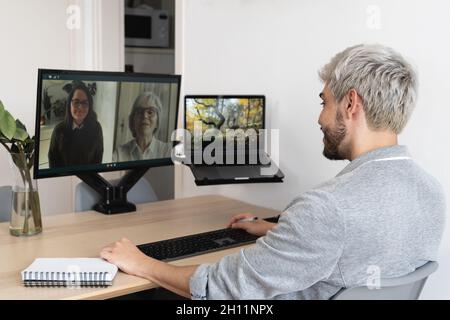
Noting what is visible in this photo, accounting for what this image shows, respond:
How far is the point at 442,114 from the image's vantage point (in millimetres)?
1657

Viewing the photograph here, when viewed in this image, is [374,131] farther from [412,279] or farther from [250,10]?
[250,10]

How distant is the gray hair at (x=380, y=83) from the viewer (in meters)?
1.25

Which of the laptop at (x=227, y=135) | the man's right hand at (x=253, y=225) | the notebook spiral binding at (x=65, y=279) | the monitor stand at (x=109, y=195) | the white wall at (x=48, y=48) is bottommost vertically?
the notebook spiral binding at (x=65, y=279)

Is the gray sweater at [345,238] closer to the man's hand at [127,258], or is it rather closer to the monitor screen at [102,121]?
the man's hand at [127,258]

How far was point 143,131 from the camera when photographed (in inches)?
83.7

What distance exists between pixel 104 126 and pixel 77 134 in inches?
4.4

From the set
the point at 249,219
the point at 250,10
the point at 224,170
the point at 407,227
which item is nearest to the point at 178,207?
the point at 224,170

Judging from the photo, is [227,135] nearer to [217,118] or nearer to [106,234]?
[217,118]

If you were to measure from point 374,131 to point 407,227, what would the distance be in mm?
246

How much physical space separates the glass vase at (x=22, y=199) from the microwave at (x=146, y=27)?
190 centimetres

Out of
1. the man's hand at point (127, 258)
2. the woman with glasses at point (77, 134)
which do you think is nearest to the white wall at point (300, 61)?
the woman with glasses at point (77, 134)

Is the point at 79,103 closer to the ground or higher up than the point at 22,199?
higher up

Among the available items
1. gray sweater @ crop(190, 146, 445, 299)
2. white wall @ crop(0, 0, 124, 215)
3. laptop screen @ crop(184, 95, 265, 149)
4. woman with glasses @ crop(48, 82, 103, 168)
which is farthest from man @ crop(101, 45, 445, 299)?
white wall @ crop(0, 0, 124, 215)

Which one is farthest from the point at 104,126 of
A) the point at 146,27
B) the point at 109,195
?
the point at 146,27
